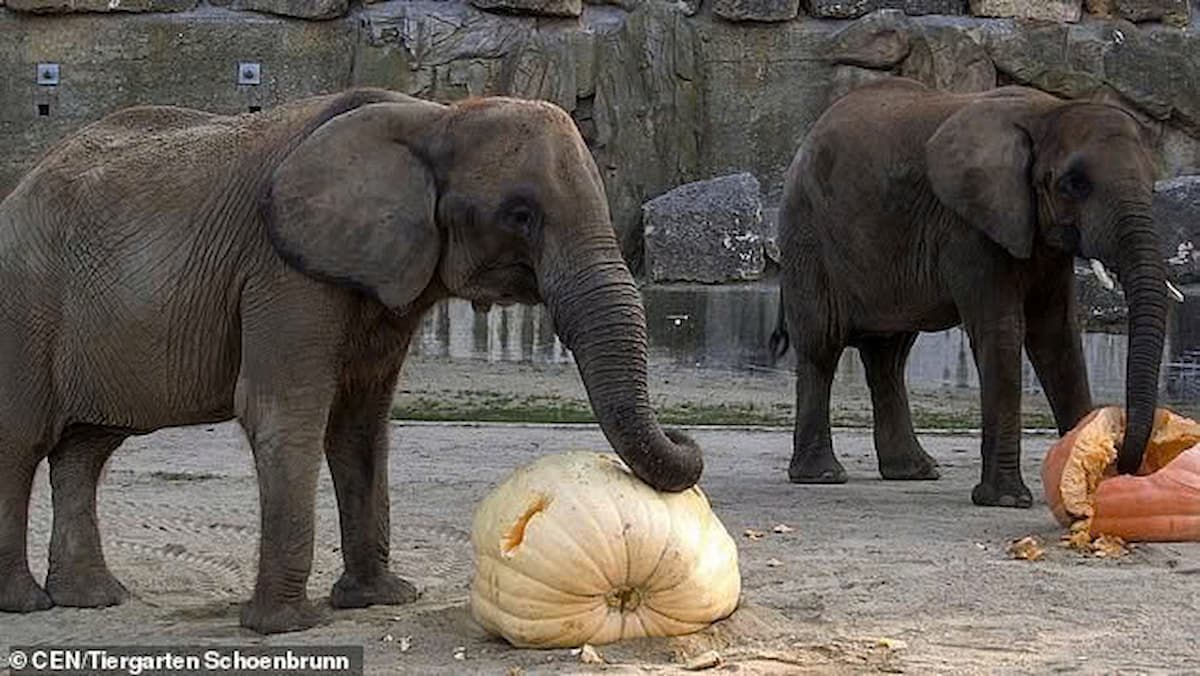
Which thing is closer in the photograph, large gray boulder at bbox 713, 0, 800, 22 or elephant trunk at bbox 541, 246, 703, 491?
elephant trunk at bbox 541, 246, 703, 491

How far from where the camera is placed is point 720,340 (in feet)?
61.8

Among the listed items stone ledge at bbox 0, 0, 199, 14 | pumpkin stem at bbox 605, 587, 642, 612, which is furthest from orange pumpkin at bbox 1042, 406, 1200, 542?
stone ledge at bbox 0, 0, 199, 14

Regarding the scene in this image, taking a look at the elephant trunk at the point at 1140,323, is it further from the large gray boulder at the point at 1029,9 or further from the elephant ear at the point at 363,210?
the large gray boulder at the point at 1029,9

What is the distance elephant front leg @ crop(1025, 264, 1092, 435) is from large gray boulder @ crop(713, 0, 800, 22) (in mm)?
9664

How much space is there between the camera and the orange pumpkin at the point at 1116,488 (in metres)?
9.00

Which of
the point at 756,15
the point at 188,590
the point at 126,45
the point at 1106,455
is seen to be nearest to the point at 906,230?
the point at 1106,455

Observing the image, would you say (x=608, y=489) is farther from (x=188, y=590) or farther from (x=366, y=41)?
(x=366, y=41)

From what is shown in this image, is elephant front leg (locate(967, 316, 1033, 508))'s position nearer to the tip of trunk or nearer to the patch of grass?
the tip of trunk

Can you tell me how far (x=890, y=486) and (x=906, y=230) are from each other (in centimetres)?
145

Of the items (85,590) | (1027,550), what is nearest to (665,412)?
(1027,550)

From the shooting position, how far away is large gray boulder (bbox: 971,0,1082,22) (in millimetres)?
20812

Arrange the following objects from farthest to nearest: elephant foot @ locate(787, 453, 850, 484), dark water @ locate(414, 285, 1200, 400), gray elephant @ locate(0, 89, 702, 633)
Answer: dark water @ locate(414, 285, 1200, 400) → elephant foot @ locate(787, 453, 850, 484) → gray elephant @ locate(0, 89, 702, 633)

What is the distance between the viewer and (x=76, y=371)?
314 inches

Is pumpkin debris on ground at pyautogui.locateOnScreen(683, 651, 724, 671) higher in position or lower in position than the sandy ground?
higher
